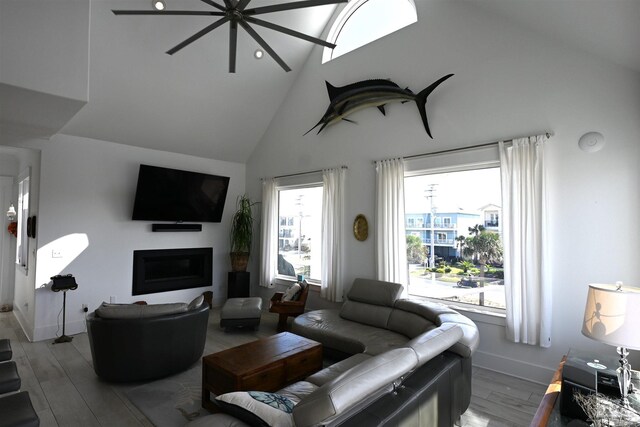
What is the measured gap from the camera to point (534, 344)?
332 centimetres

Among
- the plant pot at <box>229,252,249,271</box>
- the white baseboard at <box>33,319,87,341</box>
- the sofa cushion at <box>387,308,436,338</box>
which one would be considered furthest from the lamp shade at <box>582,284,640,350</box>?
the white baseboard at <box>33,319,87,341</box>

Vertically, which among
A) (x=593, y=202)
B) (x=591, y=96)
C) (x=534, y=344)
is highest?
(x=591, y=96)

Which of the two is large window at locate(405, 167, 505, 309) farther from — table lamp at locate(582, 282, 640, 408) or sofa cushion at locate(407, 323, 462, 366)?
table lamp at locate(582, 282, 640, 408)

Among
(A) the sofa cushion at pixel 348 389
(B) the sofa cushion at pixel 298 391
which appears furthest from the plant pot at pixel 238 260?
(A) the sofa cushion at pixel 348 389

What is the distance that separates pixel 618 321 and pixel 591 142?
7.25ft

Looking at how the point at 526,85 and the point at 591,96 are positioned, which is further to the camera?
the point at 526,85

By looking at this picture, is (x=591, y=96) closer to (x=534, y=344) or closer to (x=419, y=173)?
(x=419, y=173)

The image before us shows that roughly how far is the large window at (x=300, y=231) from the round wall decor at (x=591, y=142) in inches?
145

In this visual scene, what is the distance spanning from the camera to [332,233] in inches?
204

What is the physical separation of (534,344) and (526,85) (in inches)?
112

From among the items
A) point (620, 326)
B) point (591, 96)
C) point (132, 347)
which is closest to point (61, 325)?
point (132, 347)

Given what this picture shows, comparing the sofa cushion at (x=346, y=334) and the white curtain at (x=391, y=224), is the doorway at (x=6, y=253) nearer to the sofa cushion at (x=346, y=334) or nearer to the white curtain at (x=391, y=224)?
the sofa cushion at (x=346, y=334)

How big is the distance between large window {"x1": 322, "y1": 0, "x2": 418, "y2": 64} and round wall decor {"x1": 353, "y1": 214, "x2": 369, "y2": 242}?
9.15 feet

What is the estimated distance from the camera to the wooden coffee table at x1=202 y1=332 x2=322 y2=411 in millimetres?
2592
